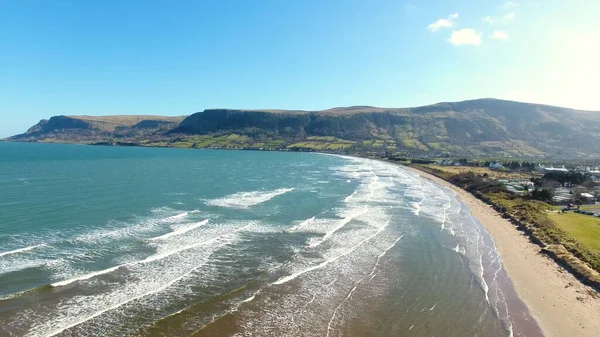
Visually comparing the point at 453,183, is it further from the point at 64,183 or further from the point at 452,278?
the point at 64,183

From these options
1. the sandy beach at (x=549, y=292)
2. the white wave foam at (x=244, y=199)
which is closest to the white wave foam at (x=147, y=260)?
the white wave foam at (x=244, y=199)

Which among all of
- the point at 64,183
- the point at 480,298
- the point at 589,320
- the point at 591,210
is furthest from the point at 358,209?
the point at 64,183

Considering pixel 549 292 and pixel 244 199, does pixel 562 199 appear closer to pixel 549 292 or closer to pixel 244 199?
pixel 549 292

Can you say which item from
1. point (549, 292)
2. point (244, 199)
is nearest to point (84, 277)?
point (549, 292)

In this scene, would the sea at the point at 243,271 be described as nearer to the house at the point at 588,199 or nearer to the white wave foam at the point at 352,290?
the white wave foam at the point at 352,290

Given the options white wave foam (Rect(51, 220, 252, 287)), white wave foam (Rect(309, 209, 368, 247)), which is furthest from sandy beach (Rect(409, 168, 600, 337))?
white wave foam (Rect(51, 220, 252, 287))

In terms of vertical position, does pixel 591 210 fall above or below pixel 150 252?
below
